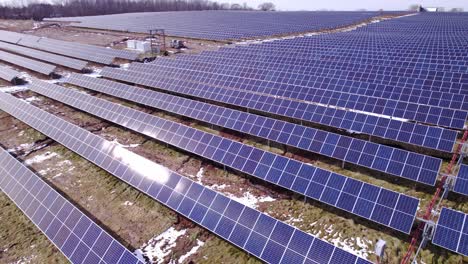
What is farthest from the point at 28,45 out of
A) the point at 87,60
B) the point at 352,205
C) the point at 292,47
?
the point at 352,205

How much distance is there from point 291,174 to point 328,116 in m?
7.70

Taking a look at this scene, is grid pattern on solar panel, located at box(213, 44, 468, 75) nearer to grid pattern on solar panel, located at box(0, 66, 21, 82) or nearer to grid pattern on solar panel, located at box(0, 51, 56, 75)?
grid pattern on solar panel, located at box(0, 51, 56, 75)

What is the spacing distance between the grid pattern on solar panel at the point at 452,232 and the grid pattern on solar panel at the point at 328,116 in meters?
6.07

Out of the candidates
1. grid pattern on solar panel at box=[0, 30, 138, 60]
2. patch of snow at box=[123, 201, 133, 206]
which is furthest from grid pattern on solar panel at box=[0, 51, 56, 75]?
patch of snow at box=[123, 201, 133, 206]

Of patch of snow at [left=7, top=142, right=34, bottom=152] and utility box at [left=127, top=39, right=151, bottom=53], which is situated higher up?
utility box at [left=127, top=39, right=151, bottom=53]

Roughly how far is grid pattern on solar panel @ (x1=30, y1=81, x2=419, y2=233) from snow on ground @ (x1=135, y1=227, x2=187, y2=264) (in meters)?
5.05

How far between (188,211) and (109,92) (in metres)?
20.6

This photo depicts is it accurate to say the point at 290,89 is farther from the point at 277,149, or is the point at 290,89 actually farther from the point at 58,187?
the point at 58,187

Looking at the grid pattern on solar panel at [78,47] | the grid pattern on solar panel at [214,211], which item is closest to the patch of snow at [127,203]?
the grid pattern on solar panel at [214,211]

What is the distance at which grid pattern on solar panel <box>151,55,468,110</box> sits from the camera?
24156 millimetres

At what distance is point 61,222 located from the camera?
13.9 metres

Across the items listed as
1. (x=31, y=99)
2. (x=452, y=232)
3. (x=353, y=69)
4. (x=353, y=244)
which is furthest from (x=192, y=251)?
(x=353, y=69)

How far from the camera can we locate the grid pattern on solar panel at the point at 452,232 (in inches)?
450

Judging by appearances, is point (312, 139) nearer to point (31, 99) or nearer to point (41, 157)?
point (41, 157)
